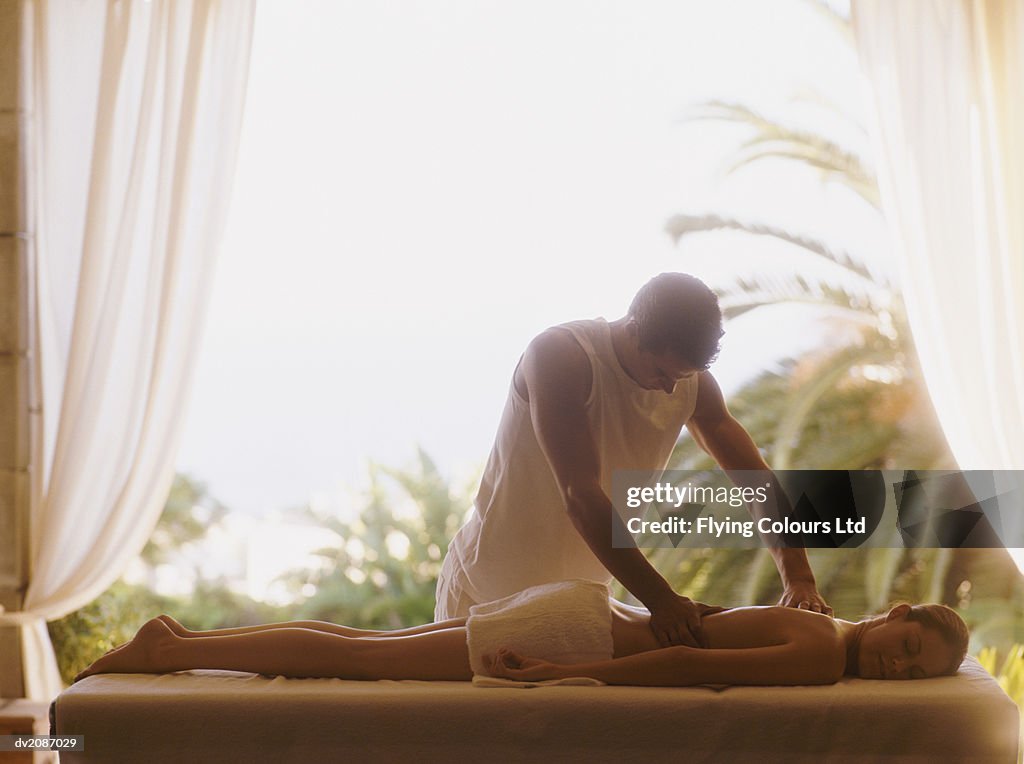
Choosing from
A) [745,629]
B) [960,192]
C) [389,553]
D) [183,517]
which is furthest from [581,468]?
[183,517]

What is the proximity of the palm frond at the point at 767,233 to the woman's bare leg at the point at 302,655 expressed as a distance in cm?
235

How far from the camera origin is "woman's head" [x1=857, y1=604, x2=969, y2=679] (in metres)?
1.54

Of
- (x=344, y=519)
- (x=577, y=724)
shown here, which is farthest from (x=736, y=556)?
(x=577, y=724)

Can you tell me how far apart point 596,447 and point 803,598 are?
489 mm

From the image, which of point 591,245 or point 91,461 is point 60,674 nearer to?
point 91,461

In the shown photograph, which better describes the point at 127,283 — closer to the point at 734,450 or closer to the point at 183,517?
the point at 183,517

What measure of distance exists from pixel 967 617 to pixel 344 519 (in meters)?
2.51

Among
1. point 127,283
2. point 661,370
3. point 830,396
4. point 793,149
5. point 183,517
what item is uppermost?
point 793,149

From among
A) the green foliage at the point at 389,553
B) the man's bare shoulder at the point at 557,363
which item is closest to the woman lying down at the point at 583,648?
the man's bare shoulder at the point at 557,363

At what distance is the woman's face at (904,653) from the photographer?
1.54 meters

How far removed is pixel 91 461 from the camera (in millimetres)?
2967

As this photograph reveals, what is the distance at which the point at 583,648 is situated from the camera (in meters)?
1.56

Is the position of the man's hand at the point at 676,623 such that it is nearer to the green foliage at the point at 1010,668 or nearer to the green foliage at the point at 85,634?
the green foliage at the point at 1010,668

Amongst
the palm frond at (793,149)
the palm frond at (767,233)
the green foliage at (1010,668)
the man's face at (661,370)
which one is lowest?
the green foliage at (1010,668)
